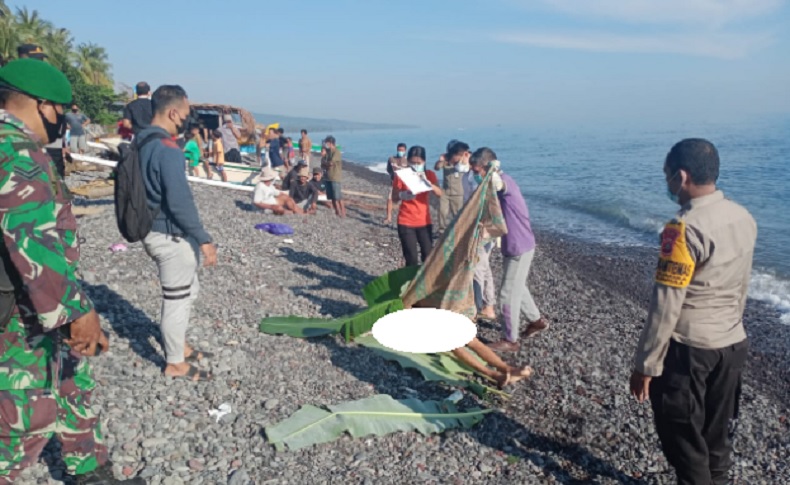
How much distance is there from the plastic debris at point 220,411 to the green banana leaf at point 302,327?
184 centimetres

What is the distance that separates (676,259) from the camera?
3131mm

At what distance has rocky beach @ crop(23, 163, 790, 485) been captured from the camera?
4289mm

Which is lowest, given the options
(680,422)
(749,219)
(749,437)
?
(749,437)

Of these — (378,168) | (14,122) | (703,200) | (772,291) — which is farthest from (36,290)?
(378,168)

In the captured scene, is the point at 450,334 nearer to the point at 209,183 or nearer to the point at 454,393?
the point at 454,393

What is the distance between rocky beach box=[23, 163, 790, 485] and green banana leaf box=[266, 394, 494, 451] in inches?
3.4

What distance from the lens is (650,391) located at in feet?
11.8

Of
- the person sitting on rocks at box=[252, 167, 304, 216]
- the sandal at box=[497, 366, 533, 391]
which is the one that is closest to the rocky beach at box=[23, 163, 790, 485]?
the sandal at box=[497, 366, 533, 391]

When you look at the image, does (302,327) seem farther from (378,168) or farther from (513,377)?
(378,168)

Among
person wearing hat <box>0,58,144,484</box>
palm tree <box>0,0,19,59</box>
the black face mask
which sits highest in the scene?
palm tree <box>0,0,19,59</box>

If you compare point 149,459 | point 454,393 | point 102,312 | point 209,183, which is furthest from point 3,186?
point 209,183

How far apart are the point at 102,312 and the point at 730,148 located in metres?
65.6

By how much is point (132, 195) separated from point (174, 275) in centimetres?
81

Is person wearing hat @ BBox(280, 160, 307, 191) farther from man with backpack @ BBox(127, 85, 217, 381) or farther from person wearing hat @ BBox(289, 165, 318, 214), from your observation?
man with backpack @ BBox(127, 85, 217, 381)
